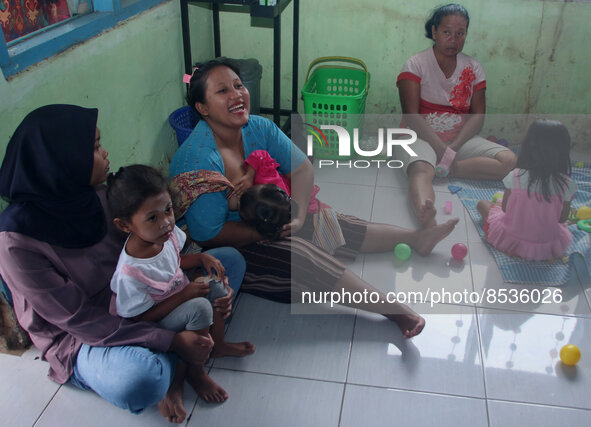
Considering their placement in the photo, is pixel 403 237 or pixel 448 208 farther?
pixel 448 208

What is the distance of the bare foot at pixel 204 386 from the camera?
1.72 metres

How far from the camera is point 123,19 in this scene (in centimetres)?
238

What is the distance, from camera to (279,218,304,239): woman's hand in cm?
201

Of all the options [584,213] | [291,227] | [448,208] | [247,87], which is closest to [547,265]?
[584,213]

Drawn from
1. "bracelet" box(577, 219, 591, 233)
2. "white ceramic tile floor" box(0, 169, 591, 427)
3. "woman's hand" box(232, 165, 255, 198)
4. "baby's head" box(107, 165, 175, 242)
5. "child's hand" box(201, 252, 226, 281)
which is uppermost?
"baby's head" box(107, 165, 175, 242)

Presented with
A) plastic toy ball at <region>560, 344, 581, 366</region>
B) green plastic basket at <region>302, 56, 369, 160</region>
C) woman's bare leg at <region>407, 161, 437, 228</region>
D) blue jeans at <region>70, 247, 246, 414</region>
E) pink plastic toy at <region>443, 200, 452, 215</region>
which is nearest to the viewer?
blue jeans at <region>70, 247, 246, 414</region>

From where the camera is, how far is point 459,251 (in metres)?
2.35

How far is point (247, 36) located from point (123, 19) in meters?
1.09

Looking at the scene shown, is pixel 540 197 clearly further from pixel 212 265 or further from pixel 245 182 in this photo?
pixel 212 265

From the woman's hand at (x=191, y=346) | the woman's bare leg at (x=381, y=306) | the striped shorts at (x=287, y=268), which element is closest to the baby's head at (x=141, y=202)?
the woman's hand at (x=191, y=346)

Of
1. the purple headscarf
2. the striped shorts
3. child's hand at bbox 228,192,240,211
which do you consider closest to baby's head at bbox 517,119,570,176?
the striped shorts

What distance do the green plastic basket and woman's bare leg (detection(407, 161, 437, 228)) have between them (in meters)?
0.50

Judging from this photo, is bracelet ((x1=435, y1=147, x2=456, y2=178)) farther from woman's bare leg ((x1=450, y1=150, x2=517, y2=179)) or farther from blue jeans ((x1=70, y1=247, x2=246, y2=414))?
blue jeans ((x1=70, y1=247, x2=246, y2=414))

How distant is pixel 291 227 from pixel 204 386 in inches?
26.1
